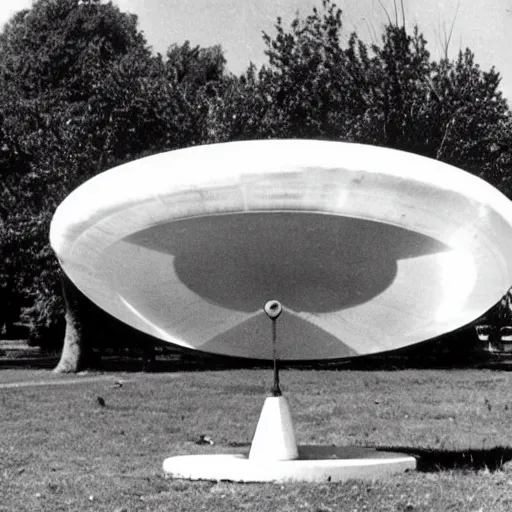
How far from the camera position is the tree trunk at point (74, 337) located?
87.6 feet

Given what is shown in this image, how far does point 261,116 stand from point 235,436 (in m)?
19.2

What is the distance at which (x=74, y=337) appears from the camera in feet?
88.9

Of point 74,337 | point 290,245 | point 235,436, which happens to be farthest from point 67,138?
point 290,245

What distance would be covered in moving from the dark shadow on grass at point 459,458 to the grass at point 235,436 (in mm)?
20

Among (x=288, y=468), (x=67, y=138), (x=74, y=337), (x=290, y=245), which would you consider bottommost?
(x=288, y=468)

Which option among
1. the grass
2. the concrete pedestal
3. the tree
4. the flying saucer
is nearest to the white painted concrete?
the concrete pedestal

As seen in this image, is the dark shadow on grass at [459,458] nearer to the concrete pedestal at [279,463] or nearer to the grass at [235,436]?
the grass at [235,436]

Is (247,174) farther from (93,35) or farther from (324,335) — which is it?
(93,35)

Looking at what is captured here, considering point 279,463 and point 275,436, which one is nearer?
point 279,463

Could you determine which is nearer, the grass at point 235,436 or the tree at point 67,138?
the grass at point 235,436

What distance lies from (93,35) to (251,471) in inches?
1450

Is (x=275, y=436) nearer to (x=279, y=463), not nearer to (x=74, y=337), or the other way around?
(x=279, y=463)

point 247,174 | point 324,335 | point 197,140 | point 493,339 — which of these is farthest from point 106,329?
point 247,174

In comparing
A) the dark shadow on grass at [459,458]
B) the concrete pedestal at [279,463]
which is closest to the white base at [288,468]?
the concrete pedestal at [279,463]
